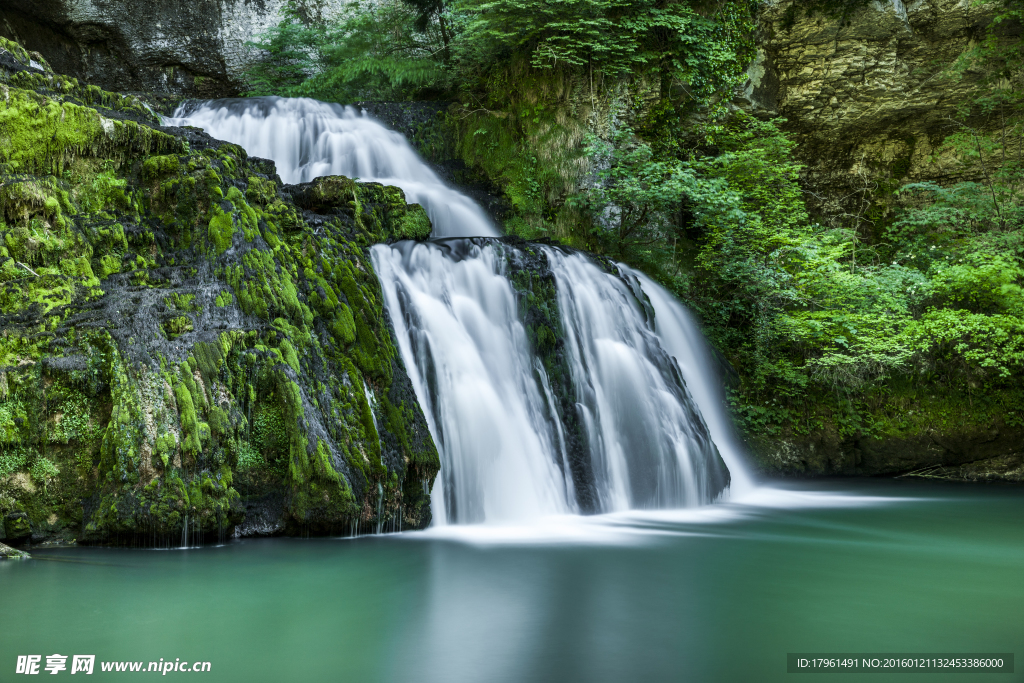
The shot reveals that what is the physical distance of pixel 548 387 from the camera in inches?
261

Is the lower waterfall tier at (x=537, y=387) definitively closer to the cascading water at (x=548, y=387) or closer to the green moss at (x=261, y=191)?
the cascading water at (x=548, y=387)

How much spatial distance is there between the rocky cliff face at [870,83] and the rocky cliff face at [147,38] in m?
9.31

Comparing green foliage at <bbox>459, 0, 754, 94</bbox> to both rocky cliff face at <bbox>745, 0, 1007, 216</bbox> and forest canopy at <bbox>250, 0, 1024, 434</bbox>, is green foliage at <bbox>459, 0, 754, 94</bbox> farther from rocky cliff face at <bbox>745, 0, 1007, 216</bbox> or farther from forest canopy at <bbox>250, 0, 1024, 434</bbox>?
rocky cliff face at <bbox>745, 0, 1007, 216</bbox>

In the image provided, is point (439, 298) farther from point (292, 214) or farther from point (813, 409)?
point (813, 409)

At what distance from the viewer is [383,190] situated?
807cm

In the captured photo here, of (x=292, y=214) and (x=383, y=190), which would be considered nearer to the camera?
(x=292, y=214)

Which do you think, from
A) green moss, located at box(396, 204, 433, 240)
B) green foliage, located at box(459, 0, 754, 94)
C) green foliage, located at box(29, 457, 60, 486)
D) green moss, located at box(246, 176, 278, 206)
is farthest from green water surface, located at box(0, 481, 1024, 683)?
green foliage, located at box(459, 0, 754, 94)

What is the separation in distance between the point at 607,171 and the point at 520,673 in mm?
8240

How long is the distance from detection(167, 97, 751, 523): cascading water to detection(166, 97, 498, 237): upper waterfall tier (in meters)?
2.33

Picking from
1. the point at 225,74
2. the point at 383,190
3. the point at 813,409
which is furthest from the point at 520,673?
the point at 225,74

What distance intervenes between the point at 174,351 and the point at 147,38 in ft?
38.0

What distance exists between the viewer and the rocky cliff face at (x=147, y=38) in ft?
41.6

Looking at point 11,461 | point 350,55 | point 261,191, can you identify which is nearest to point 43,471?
point 11,461

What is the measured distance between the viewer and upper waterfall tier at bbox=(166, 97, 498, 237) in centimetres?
957
